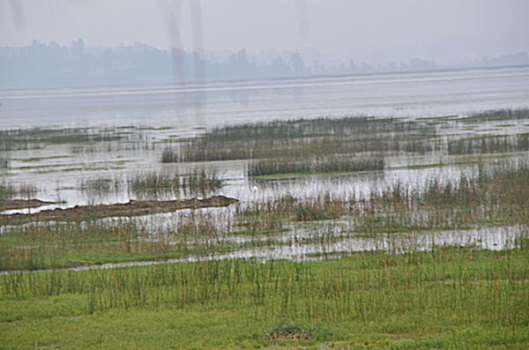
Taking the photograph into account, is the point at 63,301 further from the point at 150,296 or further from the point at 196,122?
the point at 196,122

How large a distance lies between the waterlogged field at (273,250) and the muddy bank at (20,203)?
0.08 metres

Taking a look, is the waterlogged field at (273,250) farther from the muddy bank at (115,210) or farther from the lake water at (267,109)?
the lake water at (267,109)

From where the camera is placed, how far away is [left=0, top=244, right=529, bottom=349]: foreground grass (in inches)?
388

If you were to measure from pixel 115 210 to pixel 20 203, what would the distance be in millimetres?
5640

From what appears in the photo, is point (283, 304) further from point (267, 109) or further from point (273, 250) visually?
point (267, 109)

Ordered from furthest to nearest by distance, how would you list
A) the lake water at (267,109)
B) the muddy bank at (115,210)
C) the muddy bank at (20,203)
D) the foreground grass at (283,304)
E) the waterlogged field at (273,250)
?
the lake water at (267,109) < the muddy bank at (20,203) < the muddy bank at (115,210) < the waterlogged field at (273,250) < the foreground grass at (283,304)

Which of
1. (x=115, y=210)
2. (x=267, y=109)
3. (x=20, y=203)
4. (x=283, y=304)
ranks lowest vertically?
(x=283, y=304)

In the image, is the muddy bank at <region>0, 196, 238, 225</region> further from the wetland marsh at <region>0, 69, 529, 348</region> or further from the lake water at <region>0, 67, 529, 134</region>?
the lake water at <region>0, 67, 529, 134</region>

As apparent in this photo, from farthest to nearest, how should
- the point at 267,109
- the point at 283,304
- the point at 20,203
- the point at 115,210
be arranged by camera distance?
the point at 267,109 < the point at 20,203 < the point at 115,210 < the point at 283,304

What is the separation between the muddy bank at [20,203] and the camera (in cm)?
2744

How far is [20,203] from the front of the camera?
28203 millimetres

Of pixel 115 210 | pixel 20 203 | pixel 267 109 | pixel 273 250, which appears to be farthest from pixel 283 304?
pixel 267 109

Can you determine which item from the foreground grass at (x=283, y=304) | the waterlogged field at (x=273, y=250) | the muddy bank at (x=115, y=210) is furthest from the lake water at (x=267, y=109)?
the foreground grass at (x=283, y=304)

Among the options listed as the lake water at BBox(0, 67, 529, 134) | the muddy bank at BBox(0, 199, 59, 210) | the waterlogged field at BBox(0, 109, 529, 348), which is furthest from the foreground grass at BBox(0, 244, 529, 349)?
the lake water at BBox(0, 67, 529, 134)
